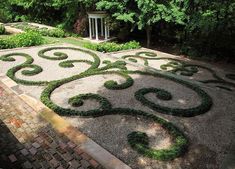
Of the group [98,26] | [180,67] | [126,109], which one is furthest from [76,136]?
[98,26]

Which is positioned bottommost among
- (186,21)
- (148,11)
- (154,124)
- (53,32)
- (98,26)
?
(53,32)

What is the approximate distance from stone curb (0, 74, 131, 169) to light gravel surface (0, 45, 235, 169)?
18 centimetres

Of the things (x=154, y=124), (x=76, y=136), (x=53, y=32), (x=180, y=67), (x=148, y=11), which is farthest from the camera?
(x=53, y=32)

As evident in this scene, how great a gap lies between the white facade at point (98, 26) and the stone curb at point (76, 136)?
967 centimetres

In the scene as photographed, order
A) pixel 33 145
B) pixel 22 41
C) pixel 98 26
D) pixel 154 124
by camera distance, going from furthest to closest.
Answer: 1. pixel 98 26
2. pixel 22 41
3. pixel 154 124
4. pixel 33 145

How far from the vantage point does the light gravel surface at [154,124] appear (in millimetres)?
4262

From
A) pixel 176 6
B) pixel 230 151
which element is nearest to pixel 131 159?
pixel 230 151

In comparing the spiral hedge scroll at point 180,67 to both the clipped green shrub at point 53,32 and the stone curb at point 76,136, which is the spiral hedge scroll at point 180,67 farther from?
the clipped green shrub at point 53,32

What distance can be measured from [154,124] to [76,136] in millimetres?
1477

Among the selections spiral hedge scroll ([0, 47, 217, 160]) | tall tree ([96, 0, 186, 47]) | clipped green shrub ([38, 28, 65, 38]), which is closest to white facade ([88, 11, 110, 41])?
tall tree ([96, 0, 186, 47])

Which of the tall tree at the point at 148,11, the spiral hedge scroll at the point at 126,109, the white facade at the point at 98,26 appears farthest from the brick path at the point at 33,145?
the white facade at the point at 98,26

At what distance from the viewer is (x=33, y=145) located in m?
4.43

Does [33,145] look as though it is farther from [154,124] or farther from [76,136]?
[154,124]

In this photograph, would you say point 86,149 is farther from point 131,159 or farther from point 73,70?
point 73,70
